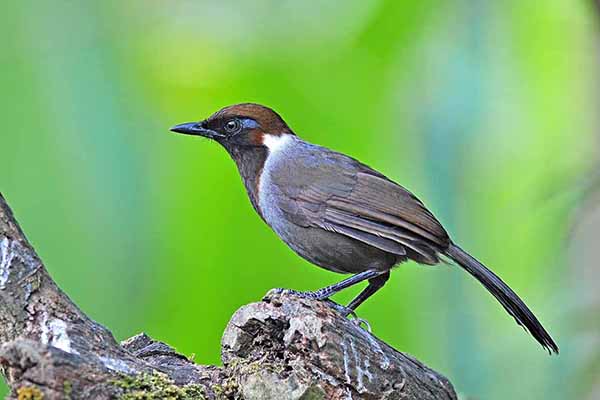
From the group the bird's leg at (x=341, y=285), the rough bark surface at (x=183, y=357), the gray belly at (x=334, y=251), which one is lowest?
the rough bark surface at (x=183, y=357)

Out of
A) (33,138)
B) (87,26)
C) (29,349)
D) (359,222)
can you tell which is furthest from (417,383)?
(87,26)

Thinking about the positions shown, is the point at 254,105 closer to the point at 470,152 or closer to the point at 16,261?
the point at 470,152

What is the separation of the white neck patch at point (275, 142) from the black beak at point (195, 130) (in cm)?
22

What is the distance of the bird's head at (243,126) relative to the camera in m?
4.67

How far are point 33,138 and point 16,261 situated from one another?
2.48 feet

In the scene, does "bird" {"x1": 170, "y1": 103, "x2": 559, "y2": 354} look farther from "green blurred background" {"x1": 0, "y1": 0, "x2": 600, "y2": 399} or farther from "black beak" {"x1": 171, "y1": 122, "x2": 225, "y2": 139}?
"green blurred background" {"x1": 0, "y1": 0, "x2": 600, "y2": 399}

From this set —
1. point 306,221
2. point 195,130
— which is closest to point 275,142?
point 195,130

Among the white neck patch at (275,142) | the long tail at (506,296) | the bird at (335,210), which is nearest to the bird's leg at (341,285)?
the bird at (335,210)

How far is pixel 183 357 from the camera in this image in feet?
10.9

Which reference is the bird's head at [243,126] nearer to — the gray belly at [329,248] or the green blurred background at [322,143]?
the green blurred background at [322,143]

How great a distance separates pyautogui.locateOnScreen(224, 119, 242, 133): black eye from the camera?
475 cm

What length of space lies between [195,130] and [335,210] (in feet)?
2.74

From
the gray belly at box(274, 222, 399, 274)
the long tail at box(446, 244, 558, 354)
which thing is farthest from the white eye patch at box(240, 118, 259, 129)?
the long tail at box(446, 244, 558, 354)

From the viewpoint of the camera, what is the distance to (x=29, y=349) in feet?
8.38
